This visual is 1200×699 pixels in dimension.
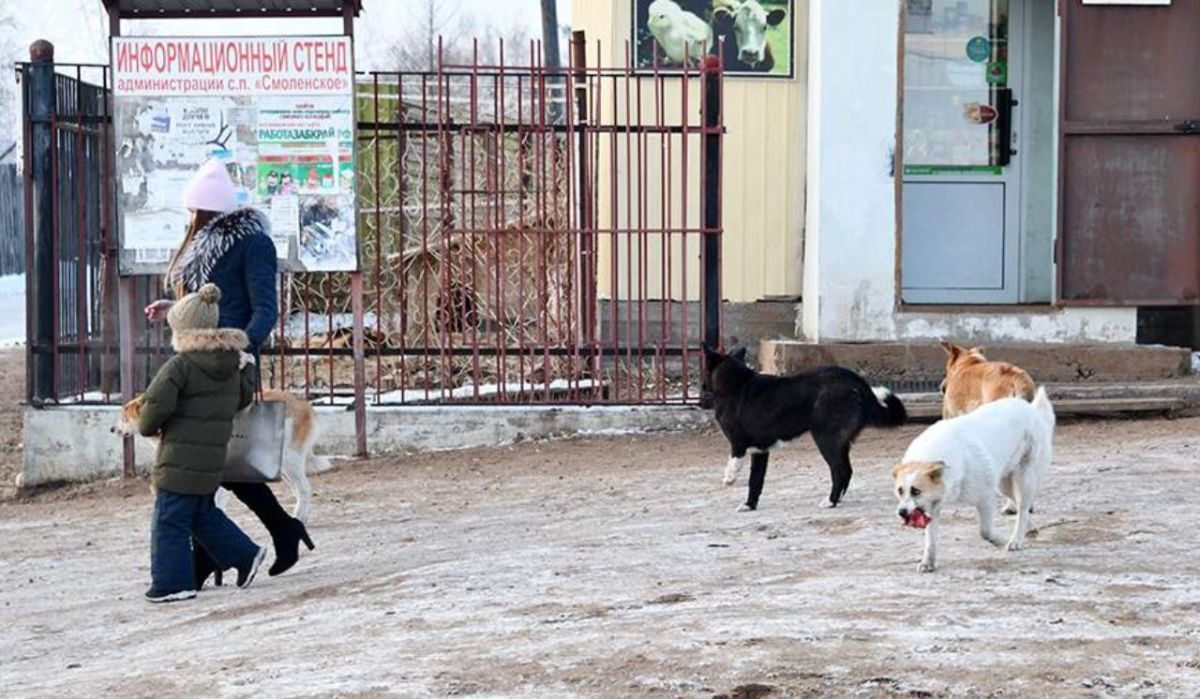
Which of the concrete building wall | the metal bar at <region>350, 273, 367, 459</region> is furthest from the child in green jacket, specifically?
the concrete building wall

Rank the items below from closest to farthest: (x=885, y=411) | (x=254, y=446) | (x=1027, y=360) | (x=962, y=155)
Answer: (x=254, y=446) → (x=885, y=411) → (x=1027, y=360) → (x=962, y=155)

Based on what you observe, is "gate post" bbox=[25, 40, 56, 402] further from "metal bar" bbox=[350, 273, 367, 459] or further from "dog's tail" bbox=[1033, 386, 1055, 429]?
"dog's tail" bbox=[1033, 386, 1055, 429]

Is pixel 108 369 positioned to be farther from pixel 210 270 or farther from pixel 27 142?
pixel 210 270

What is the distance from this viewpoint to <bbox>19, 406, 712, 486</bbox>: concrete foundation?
11.7 m

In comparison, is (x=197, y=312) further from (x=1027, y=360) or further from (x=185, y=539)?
(x=1027, y=360)

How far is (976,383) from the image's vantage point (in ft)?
30.0

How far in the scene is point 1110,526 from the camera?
24.8 feet

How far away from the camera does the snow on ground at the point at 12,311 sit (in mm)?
22130

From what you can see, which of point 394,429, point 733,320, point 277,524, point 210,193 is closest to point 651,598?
point 277,524

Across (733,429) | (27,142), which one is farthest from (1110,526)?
(27,142)

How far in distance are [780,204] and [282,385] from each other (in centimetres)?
400

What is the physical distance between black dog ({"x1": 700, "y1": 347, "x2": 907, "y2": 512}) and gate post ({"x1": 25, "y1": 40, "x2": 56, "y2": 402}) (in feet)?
15.8

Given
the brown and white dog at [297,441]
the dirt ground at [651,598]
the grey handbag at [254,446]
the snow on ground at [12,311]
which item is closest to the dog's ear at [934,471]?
the dirt ground at [651,598]

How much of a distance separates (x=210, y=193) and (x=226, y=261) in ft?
0.96
